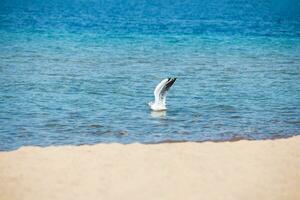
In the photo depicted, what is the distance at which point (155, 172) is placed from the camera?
12.8 metres

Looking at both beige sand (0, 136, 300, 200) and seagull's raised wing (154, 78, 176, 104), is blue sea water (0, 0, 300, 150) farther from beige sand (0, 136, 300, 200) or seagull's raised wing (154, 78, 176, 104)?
beige sand (0, 136, 300, 200)

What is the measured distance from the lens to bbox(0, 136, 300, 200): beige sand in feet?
37.7

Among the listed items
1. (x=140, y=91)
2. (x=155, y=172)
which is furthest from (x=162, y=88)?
(x=155, y=172)

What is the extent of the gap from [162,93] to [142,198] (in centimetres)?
1036

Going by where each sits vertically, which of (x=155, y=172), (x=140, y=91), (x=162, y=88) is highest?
(x=140, y=91)

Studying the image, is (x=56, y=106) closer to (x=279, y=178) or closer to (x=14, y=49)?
(x=279, y=178)

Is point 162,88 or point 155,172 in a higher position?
point 162,88

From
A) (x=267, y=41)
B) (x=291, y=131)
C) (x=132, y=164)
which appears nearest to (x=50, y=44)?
(x=267, y=41)

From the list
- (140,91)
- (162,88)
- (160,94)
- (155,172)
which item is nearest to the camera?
(155,172)

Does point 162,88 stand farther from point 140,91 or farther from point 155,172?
point 155,172

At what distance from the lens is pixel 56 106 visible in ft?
72.7

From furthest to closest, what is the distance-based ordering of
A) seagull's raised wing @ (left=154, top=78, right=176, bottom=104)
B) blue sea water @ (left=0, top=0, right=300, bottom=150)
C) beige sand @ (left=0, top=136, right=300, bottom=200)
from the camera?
seagull's raised wing @ (left=154, top=78, right=176, bottom=104) < blue sea water @ (left=0, top=0, right=300, bottom=150) < beige sand @ (left=0, top=136, right=300, bottom=200)

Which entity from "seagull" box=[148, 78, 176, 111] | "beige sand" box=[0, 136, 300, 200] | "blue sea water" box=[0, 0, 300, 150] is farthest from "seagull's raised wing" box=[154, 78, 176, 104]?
"beige sand" box=[0, 136, 300, 200]

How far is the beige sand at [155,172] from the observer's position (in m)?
11.5
